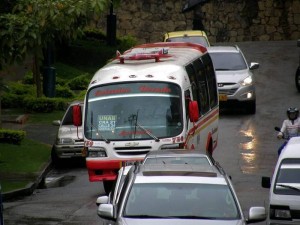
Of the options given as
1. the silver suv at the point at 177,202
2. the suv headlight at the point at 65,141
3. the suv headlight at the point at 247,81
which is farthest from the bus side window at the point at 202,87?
the silver suv at the point at 177,202

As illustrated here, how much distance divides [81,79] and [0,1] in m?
15.4

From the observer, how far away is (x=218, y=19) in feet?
162

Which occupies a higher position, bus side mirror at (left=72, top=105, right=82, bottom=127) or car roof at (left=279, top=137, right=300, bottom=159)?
car roof at (left=279, top=137, right=300, bottom=159)

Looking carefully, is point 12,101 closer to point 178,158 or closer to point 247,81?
point 247,81

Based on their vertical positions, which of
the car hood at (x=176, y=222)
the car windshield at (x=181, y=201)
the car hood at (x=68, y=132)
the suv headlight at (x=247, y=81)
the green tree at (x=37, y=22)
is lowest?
the car hood at (x=68, y=132)

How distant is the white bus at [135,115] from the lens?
21.8 metres

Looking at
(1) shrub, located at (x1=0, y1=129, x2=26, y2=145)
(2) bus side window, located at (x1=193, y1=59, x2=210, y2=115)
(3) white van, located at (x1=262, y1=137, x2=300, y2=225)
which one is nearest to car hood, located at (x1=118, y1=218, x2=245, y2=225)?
(3) white van, located at (x1=262, y1=137, x2=300, y2=225)

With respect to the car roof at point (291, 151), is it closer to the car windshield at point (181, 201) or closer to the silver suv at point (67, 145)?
the car windshield at point (181, 201)

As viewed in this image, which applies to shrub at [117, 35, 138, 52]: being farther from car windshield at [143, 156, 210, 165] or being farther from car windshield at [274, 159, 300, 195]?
car windshield at [274, 159, 300, 195]

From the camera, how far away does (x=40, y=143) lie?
29.6 m

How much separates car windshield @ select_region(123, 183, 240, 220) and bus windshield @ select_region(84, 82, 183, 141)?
25.5 ft

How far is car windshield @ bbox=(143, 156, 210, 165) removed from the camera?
16867mm

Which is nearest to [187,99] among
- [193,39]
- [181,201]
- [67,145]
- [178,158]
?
[67,145]

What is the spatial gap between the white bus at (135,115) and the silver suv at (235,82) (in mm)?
9052
